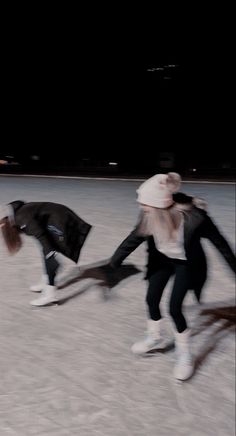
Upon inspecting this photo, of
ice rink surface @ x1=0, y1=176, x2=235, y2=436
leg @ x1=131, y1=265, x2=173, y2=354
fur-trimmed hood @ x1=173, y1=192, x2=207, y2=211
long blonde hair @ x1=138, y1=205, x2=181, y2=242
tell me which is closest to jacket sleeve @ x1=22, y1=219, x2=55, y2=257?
ice rink surface @ x1=0, y1=176, x2=235, y2=436

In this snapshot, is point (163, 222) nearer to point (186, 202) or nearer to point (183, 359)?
point (186, 202)

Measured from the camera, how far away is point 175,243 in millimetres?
2887

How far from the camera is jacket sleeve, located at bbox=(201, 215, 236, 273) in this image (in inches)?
115

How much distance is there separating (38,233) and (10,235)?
0.21m

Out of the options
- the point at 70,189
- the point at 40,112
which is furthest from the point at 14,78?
the point at 70,189

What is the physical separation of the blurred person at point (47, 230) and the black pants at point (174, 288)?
837 mm

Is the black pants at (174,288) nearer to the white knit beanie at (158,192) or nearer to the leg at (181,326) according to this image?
the leg at (181,326)

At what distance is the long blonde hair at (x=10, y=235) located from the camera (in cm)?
362

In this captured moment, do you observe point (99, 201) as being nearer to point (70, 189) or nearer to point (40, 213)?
point (70, 189)

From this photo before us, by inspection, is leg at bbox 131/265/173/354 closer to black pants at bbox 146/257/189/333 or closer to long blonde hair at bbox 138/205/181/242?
black pants at bbox 146/257/189/333

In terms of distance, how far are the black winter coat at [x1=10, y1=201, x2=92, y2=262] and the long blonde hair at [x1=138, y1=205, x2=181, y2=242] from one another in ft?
3.29

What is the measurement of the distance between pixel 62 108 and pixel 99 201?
33.3 metres

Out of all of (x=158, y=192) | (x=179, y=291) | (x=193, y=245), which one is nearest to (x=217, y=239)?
(x=193, y=245)

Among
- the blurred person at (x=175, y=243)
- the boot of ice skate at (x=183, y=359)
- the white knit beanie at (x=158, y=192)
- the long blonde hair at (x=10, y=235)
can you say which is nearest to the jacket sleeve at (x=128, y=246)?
the blurred person at (x=175, y=243)
